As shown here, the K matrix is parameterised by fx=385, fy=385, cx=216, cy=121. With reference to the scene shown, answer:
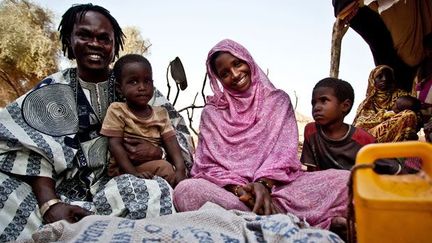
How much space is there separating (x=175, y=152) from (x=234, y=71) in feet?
1.96

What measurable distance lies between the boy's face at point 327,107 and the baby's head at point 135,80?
1.04m

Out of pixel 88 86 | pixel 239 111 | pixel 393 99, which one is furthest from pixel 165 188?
pixel 393 99

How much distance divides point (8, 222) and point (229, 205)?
3.38 feet

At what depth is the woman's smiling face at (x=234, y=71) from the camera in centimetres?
226

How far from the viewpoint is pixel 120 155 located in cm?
211

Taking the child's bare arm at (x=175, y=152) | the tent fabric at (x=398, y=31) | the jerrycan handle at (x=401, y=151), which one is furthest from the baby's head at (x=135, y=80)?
the tent fabric at (x=398, y=31)

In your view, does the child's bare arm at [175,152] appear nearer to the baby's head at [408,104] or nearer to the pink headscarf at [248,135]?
the pink headscarf at [248,135]

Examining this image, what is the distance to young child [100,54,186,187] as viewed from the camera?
Answer: 2.15 m

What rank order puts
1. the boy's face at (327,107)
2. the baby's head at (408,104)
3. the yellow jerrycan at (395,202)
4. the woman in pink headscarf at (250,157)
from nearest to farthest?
the yellow jerrycan at (395,202)
the woman in pink headscarf at (250,157)
the boy's face at (327,107)
the baby's head at (408,104)

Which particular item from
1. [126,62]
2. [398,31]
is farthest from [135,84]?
[398,31]

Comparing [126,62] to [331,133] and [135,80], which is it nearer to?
[135,80]

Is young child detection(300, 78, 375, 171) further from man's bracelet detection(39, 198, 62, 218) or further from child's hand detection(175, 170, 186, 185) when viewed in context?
man's bracelet detection(39, 198, 62, 218)

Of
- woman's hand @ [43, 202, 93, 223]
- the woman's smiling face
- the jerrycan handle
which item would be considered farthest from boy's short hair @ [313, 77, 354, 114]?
woman's hand @ [43, 202, 93, 223]

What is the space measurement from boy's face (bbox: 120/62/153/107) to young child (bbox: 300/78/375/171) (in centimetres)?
105
